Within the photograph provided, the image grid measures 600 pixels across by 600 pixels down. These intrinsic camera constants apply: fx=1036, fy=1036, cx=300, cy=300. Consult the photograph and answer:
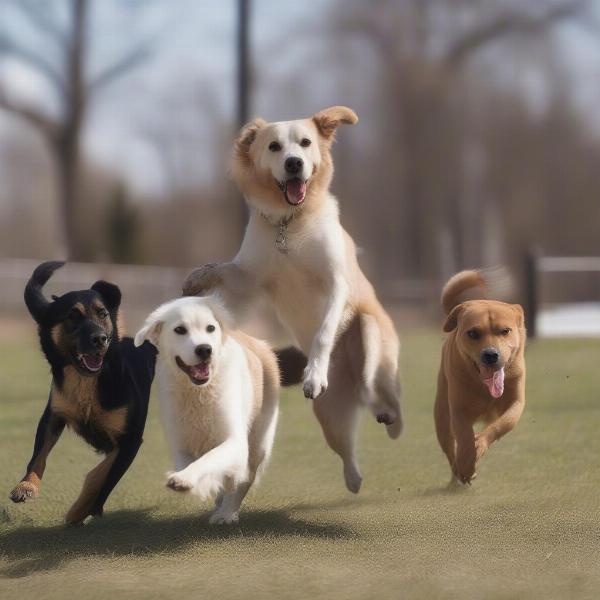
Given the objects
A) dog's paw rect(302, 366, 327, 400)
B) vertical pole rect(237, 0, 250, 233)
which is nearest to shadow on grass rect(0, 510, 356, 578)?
dog's paw rect(302, 366, 327, 400)

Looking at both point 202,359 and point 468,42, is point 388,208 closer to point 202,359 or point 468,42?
point 468,42

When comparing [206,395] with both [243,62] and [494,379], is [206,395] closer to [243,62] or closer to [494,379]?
[494,379]

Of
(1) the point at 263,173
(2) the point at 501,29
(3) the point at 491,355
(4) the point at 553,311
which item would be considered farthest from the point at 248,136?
(2) the point at 501,29

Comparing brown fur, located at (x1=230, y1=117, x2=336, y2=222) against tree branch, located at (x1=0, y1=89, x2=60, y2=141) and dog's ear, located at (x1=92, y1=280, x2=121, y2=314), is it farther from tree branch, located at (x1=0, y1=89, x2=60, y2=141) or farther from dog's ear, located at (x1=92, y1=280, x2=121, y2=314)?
tree branch, located at (x1=0, y1=89, x2=60, y2=141)

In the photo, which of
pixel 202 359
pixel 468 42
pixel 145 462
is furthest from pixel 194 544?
pixel 468 42

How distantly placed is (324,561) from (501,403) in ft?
4.92

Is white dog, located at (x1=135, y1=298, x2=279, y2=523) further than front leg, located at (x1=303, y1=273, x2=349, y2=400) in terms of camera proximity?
No

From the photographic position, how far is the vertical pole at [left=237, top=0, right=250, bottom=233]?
1683 centimetres

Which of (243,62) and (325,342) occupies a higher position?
Result: (243,62)

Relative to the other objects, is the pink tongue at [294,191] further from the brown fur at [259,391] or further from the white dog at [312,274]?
the brown fur at [259,391]

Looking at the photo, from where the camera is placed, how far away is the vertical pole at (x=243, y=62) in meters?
16.8

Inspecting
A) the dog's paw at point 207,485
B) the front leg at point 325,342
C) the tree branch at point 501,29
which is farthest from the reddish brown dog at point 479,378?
the tree branch at point 501,29

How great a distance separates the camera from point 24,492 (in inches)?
165

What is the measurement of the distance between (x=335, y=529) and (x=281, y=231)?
1.45 metres
